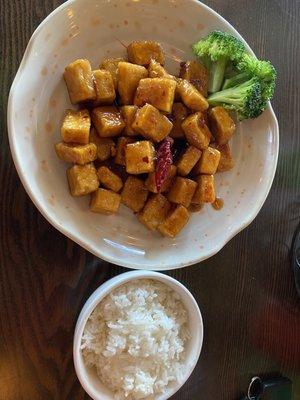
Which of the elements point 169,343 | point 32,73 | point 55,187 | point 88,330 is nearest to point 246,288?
point 169,343

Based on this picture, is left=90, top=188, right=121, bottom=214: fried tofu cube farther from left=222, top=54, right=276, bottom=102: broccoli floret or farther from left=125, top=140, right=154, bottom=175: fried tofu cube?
left=222, top=54, right=276, bottom=102: broccoli floret

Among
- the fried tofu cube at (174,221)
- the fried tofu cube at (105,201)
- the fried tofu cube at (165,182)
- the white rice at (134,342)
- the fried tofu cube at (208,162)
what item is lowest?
the white rice at (134,342)

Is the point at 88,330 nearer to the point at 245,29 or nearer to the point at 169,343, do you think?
the point at 169,343

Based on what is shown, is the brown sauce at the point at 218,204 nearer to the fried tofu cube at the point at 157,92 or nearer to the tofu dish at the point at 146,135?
the tofu dish at the point at 146,135

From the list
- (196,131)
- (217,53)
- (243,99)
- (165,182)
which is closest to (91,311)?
(165,182)

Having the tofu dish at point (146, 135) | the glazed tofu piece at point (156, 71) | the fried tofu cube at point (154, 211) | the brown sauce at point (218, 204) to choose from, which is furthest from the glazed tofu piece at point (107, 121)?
the brown sauce at point (218, 204)
